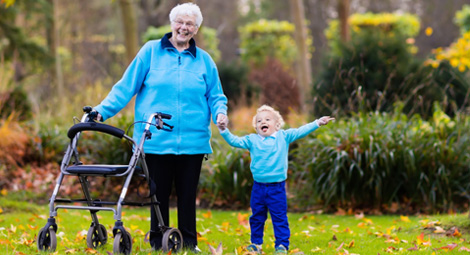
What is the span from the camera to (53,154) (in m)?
8.79

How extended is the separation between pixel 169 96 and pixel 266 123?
73 centimetres

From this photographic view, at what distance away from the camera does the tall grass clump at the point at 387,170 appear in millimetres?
6781

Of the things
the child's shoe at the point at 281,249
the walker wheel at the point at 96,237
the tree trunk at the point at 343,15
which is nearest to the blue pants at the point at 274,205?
the child's shoe at the point at 281,249

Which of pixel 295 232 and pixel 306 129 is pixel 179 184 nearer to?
pixel 306 129

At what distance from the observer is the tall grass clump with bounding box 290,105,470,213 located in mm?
6781

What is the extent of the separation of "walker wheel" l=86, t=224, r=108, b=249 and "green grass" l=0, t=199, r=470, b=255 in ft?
0.26

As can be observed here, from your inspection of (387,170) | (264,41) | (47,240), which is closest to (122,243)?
(47,240)

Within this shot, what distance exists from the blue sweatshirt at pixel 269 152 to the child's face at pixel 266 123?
0.04m

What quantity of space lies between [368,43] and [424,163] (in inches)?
163

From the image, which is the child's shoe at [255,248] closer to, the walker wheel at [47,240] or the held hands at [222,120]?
the held hands at [222,120]

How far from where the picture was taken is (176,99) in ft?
13.5

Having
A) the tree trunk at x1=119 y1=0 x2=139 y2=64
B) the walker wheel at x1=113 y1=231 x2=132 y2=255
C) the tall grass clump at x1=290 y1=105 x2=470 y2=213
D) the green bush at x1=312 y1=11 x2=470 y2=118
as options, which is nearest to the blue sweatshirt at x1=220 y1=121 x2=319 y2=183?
the walker wheel at x1=113 y1=231 x2=132 y2=255

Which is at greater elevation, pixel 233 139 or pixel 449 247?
pixel 233 139

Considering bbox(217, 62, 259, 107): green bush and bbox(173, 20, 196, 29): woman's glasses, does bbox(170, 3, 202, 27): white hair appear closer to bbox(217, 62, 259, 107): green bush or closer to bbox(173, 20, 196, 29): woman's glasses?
bbox(173, 20, 196, 29): woman's glasses
